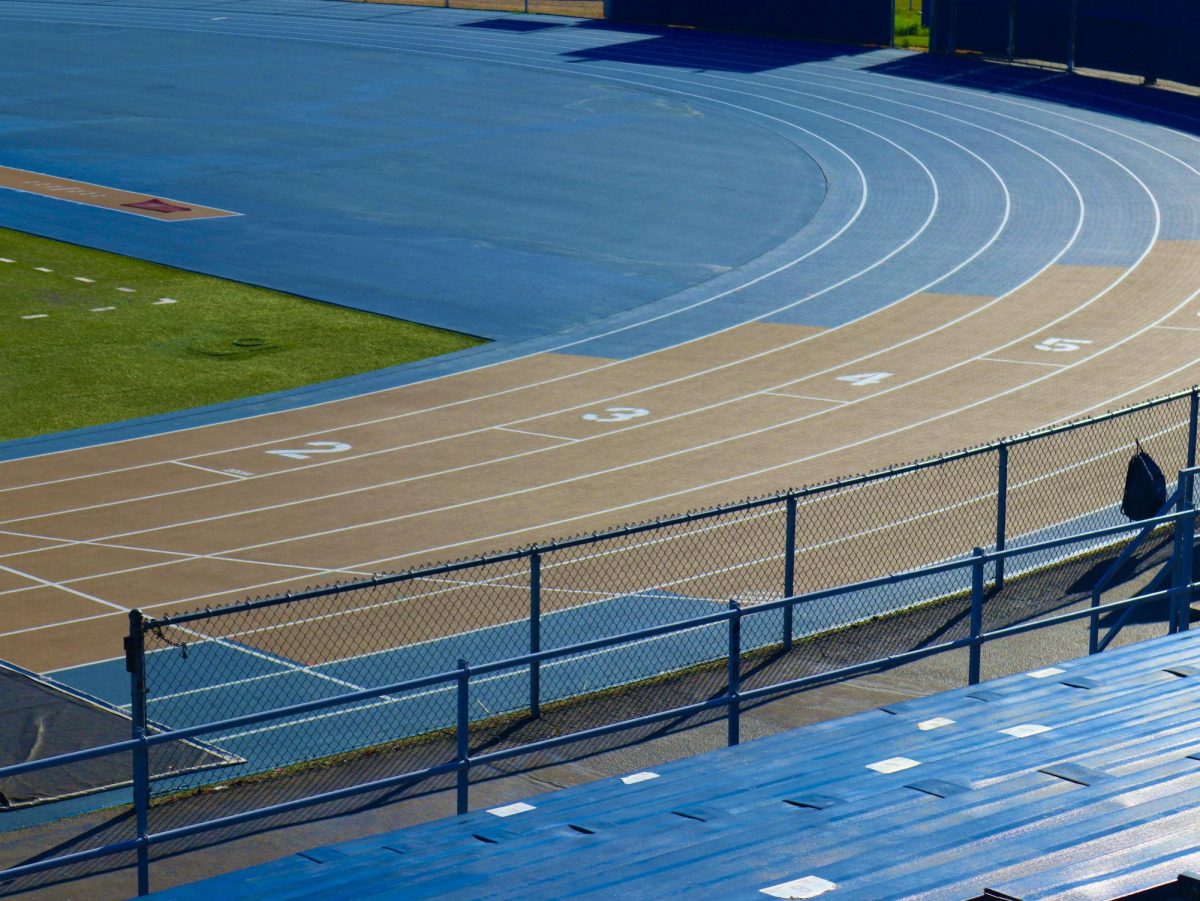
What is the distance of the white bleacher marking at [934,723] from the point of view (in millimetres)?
12188

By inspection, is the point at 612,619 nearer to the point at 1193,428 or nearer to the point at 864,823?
the point at 1193,428

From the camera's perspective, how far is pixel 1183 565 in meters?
14.0

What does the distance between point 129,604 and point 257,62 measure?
127ft

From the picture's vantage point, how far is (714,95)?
160 feet

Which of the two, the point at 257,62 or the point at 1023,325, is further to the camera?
the point at 257,62

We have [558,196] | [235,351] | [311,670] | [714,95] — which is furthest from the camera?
[714,95]

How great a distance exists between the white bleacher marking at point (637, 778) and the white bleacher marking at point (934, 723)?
1.94 m

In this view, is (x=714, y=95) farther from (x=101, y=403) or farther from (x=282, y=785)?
(x=282, y=785)

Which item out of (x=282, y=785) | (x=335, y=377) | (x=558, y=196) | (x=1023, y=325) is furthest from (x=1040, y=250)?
(x=282, y=785)

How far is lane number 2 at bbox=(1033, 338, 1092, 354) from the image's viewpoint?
27.3 meters

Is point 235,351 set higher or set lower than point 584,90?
lower

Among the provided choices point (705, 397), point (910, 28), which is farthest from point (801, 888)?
point (910, 28)

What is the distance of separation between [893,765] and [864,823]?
1202 mm

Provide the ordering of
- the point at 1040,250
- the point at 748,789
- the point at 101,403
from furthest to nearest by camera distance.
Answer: the point at 1040,250, the point at 101,403, the point at 748,789
